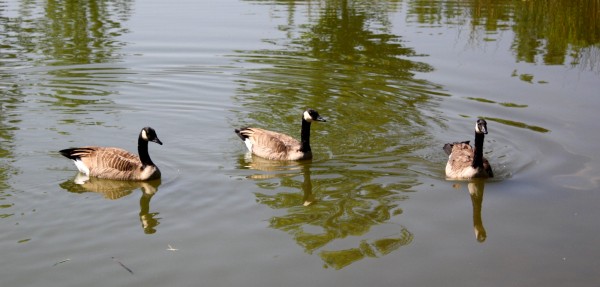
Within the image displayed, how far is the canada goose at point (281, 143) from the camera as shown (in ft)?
42.6

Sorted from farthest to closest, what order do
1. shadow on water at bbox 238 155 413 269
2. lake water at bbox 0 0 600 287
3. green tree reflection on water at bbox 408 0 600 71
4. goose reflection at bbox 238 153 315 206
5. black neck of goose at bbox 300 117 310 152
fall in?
green tree reflection on water at bbox 408 0 600 71 < black neck of goose at bbox 300 117 310 152 < goose reflection at bbox 238 153 315 206 < shadow on water at bbox 238 155 413 269 < lake water at bbox 0 0 600 287

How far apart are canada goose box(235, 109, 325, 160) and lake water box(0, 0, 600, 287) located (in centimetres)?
21

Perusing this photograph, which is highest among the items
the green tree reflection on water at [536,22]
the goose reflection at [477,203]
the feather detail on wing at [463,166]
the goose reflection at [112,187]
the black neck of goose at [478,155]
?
the green tree reflection on water at [536,22]

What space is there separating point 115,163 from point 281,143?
275cm

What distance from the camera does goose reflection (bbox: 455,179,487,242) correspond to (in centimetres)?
991

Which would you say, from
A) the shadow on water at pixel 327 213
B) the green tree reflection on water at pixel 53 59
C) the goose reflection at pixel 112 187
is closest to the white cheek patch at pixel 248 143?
the shadow on water at pixel 327 213

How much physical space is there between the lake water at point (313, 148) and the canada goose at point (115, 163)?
0.23m

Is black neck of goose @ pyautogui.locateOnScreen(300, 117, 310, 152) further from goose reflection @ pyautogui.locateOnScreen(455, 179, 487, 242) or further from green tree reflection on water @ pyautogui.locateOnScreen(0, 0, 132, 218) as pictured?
green tree reflection on water @ pyautogui.locateOnScreen(0, 0, 132, 218)

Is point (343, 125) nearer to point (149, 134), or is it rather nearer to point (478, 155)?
point (478, 155)

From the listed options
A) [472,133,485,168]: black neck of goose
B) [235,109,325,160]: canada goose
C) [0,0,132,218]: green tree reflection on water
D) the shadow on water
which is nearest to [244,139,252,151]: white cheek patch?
[235,109,325,160]: canada goose

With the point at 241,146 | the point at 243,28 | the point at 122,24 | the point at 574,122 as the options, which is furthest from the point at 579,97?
the point at 122,24

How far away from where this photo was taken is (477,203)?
36.6 ft

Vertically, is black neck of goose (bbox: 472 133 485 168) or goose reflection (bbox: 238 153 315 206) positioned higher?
black neck of goose (bbox: 472 133 485 168)

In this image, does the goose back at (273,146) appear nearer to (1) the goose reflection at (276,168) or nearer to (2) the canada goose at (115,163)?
(1) the goose reflection at (276,168)
